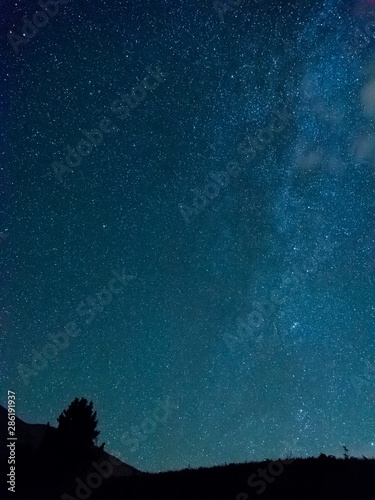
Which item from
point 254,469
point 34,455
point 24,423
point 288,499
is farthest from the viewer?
point 24,423

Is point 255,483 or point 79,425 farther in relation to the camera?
point 79,425

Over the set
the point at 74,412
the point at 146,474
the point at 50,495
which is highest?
the point at 74,412

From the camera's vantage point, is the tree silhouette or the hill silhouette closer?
the hill silhouette

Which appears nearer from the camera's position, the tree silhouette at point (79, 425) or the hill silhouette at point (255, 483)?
the hill silhouette at point (255, 483)

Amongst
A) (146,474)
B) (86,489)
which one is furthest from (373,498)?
(86,489)

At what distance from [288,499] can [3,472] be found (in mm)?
20663

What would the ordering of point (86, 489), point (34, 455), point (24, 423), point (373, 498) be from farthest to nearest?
1. point (24, 423)
2. point (34, 455)
3. point (86, 489)
4. point (373, 498)

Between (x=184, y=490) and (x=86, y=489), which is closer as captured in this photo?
(x=184, y=490)

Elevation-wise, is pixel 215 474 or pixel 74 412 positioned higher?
pixel 74 412

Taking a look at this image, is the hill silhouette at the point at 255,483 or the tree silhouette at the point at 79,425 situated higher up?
the tree silhouette at the point at 79,425

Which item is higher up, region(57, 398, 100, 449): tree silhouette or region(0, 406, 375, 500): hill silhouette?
region(57, 398, 100, 449): tree silhouette

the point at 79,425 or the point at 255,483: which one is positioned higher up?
the point at 79,425

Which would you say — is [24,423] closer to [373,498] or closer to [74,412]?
[74,412]

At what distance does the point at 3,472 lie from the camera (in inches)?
901
